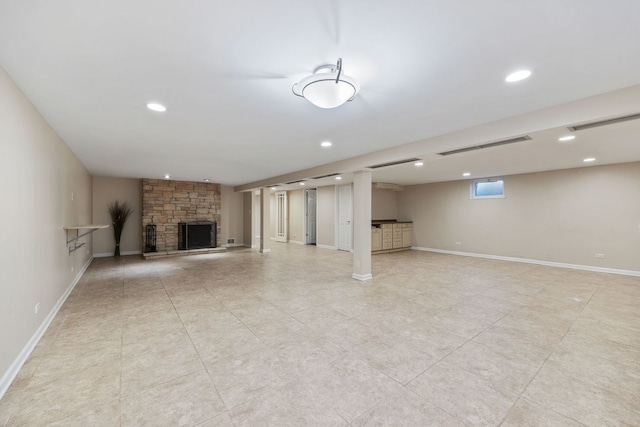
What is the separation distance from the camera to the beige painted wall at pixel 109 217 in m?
7.79

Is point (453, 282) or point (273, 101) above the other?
A: point (273, 101)

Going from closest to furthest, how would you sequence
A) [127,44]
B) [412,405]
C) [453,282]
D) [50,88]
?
[127,44]
[412,405]
[50,88]
[453,282]

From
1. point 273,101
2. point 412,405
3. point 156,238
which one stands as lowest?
point 412,405

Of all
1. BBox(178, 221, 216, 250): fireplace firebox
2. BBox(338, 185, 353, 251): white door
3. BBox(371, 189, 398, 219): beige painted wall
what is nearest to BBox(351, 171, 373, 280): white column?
BBox(338, 185, 353, 251): white door

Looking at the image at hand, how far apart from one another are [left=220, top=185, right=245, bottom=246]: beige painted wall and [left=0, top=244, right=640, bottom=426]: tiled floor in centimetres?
540

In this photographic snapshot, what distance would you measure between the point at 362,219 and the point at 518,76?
3.38 meters

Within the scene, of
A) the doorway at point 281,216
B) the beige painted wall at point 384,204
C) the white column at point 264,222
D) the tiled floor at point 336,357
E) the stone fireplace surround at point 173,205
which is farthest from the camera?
the doorway at point 281,216

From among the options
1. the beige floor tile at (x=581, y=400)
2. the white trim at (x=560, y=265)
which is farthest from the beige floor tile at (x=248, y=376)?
the white trim at (x=560, y=265)

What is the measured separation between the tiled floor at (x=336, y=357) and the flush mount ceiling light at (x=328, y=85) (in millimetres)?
2185

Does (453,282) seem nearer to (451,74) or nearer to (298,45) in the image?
(451,74)

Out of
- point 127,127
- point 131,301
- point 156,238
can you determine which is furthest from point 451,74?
point 156,238

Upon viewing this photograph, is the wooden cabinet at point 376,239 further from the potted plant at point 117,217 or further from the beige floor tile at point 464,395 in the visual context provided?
the potted plant at point 117,217

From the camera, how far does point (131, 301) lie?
3957 mm

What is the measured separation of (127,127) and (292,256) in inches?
216
